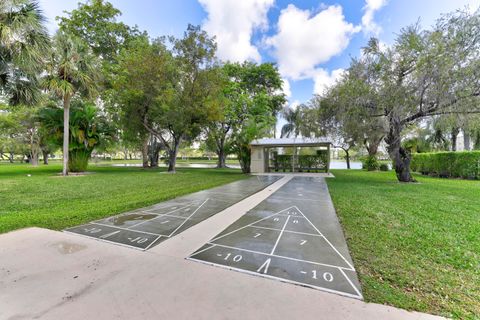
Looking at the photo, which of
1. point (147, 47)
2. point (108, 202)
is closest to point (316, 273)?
point (108, 202)

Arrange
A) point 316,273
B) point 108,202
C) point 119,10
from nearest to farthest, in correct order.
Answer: point 316,273 < point 108,202 < point 119,10

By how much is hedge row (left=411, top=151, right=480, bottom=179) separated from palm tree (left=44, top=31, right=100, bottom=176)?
876 inches

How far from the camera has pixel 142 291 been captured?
2117 mm

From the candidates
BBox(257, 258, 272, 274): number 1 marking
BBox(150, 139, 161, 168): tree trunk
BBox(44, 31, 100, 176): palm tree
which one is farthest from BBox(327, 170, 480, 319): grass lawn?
BBox(150, 139, 161, 168): tree trunk

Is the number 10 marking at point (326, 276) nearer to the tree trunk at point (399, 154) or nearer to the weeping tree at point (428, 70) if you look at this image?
the weeping tree at point (428, 70)

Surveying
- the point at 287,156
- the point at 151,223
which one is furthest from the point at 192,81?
the point at 151,223

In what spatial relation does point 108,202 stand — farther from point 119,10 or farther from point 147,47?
point 119,10

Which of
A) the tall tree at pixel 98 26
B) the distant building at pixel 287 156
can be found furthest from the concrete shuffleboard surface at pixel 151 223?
the tall tree at pixel 98 26

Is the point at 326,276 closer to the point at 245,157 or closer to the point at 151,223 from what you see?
the point at 151,223

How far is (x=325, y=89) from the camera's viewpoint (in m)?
11.7

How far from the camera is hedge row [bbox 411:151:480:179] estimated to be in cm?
1170

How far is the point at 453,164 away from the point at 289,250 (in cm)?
1590

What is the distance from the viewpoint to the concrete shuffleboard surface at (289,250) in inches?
96.0

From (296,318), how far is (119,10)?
81.1ft
